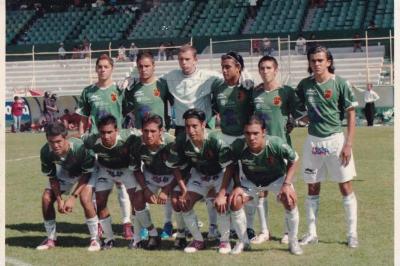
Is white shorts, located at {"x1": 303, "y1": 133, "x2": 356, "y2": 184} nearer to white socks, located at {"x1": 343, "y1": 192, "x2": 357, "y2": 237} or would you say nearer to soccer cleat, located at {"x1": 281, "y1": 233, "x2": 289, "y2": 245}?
white socks, located at {"x1": 343, "y1": 192, "x2": 357, "y2": 237}

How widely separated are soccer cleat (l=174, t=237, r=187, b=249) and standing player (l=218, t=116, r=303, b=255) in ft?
2.28

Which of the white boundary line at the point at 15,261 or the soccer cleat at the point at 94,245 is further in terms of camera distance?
the soccer cleat at the point at 94,245

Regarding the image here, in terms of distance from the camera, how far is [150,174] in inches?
305

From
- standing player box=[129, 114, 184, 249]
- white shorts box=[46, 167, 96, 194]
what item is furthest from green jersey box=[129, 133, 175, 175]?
white shorts box=[46, 167, 96, 194]

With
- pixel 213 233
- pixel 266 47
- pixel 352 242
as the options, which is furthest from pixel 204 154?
pixel 266 47

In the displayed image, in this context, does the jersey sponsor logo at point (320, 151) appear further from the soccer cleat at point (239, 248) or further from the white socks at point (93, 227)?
the white socks at point (93, 227)

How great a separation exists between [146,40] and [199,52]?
372 centimetres

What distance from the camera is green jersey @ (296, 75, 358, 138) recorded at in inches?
286

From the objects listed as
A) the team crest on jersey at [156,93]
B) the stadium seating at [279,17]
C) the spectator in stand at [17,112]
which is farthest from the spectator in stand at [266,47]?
the team crest on jersey at [156,93]

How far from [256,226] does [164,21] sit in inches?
1187

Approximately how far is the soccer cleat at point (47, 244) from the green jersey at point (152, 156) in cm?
120

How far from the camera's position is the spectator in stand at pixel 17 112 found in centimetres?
2814

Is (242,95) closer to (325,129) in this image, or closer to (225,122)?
(225,122)

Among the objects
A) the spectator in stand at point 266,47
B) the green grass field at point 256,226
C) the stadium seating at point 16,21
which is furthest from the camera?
the stadium seating at point 16,21
